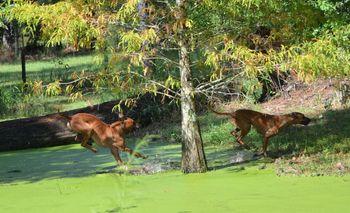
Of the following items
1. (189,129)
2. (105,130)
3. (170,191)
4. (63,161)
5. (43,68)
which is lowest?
(43,68)

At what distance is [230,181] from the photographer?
1003 cm

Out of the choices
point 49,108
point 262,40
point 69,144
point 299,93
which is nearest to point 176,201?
point 262,40

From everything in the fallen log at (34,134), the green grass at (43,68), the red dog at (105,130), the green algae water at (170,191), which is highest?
the red dog at (105,130)

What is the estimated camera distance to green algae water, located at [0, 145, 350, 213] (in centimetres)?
840

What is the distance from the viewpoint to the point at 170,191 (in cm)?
952

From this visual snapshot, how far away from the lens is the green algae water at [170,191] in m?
8.40

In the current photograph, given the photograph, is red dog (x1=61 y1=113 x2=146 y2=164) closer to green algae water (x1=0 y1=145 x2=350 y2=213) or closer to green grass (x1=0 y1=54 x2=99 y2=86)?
green algae water (x1=0 y1=145 x2=350 y2=213)

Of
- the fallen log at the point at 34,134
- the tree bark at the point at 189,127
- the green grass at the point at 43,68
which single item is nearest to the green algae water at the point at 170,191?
the tree bark at the point at 189,127

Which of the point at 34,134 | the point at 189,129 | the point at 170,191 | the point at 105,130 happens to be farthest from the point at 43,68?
the point at 170,191

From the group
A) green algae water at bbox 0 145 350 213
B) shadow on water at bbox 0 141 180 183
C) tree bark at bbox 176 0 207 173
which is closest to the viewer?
green algae water at bbox 0 145 350 213

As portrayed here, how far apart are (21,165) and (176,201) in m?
5.05

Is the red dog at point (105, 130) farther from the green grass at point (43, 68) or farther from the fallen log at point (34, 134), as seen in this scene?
the green grass at point (43, 68)

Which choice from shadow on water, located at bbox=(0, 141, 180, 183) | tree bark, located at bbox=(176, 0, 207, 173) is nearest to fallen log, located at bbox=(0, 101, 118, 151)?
shadow on water, located at bbox=(0, 141, 180, 183)

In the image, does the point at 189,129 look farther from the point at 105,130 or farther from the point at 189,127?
the point at 105,130
